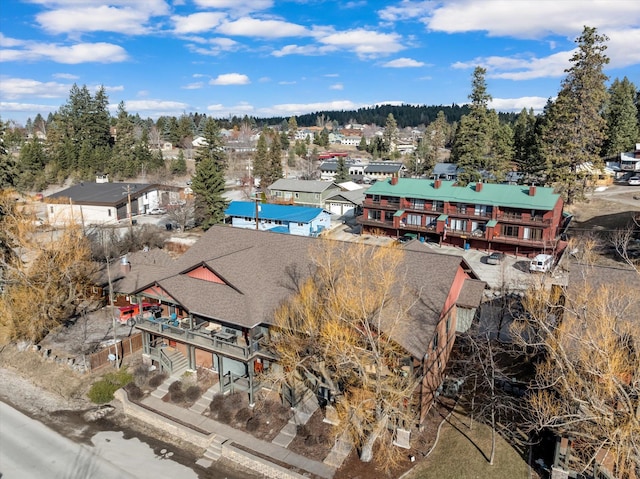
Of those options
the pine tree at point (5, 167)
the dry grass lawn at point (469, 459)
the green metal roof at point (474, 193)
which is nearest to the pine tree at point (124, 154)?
the pine tree at point (5, 167)

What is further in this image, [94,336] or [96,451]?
[94,336]

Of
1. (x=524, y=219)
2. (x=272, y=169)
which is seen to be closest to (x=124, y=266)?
(x=524, y=219)

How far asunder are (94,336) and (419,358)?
26.2 meters

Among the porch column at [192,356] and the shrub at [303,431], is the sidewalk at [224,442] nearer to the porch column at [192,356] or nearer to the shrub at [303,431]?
the shrub at [303,431]

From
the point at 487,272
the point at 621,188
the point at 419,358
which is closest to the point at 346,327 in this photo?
the point at 419,358

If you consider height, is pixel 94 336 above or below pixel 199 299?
below

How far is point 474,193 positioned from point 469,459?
40.0 meters

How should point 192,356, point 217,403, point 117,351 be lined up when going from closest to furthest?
1. point 217,403
2. point 192,356
3. point 117,351

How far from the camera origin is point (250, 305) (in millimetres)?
24156

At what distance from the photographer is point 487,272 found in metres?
45.1

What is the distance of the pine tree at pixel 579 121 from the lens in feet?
171

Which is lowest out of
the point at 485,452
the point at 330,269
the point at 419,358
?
the point at 485,452

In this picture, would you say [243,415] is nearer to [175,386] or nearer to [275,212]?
[175,386]

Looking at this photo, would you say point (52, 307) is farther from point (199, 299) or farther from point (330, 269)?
point (330, 269)
